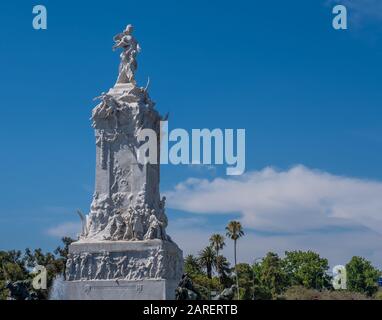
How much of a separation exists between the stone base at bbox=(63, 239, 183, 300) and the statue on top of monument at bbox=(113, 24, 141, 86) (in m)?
8.83

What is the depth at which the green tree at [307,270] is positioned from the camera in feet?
361

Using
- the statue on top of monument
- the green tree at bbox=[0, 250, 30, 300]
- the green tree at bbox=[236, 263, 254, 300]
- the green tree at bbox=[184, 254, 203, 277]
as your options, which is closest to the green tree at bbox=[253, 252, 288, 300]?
the green tree at bbox=[236, 263, 254, 300]

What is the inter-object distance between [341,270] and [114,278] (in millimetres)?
73672

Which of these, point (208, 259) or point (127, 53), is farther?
point (208, 259)

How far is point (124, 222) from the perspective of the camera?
131 feet

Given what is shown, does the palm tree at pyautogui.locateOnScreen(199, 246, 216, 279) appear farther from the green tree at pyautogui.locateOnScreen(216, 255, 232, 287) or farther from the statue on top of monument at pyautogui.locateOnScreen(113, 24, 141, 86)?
the statue on top of monument at pyautogui.locateOnScreen(113, 24, 141, 86)

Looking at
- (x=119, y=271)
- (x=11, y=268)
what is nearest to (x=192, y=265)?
(x=11, y=268)

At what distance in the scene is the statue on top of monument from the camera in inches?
1687

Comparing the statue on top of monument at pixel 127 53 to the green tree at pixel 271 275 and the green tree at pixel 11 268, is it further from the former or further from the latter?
the green tree at pixel 271 275

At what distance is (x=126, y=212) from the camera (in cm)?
4028

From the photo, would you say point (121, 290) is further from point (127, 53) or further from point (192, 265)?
point (192, 265)

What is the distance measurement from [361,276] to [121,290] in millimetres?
88573
